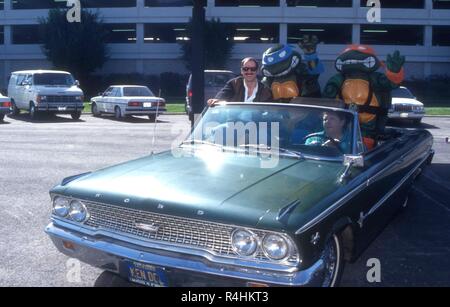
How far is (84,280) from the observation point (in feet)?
15.0

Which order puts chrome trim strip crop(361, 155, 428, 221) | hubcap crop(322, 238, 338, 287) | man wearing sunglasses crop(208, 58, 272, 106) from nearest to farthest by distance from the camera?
hubcap crop(322, 238, 338, 287), chrome trim strip crop(361, 155, 428, 221), man wearing sunglasses crop(208, 58, 272, 106)

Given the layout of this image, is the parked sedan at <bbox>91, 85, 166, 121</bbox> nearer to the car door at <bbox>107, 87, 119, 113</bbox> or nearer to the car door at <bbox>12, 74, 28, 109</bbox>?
the car door at <bbox>107, 87, 119, 113</bbox>

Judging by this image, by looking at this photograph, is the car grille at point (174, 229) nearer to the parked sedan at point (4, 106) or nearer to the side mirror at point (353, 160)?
the side mirror at point (353, 160)

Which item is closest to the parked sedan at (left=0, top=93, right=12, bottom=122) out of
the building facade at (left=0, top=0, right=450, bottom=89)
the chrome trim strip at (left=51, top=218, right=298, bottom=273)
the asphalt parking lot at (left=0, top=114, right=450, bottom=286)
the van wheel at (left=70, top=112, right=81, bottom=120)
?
the van wheel at (left=70, top=112, right=81, bottom=120)

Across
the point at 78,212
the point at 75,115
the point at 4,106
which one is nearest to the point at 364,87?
the point at 78,212

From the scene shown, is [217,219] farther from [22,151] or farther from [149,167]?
[22,151]

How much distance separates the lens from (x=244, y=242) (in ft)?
11.6

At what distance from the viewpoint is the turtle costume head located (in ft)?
23.9

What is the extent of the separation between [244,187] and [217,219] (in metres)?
0.49

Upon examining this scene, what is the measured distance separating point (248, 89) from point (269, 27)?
3308 centimetres

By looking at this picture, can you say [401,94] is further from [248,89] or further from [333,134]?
[333,134]

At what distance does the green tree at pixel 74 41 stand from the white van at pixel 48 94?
1454cm

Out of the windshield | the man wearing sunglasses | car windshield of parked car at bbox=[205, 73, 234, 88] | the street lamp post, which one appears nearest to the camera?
the man wearing sunglasses

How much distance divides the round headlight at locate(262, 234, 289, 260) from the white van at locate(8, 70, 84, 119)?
18166mm
